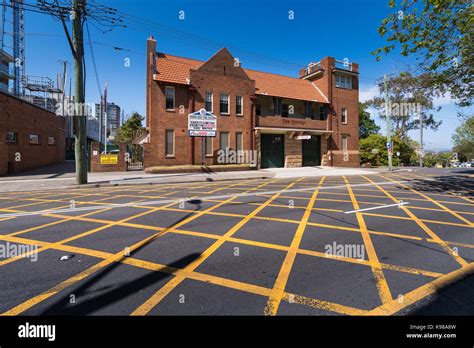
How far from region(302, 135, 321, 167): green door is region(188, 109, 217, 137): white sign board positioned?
41.1 feet

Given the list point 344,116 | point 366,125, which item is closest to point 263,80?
point 344,116

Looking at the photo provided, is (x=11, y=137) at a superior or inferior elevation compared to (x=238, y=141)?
inferior

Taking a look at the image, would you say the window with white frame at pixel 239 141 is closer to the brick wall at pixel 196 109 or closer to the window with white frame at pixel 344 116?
the brick wall at pixel 196 109

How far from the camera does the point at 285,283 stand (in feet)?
10.9

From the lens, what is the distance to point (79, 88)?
13.4 meters

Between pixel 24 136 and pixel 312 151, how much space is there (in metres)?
27.8

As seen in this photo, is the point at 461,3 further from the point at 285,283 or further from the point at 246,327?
the point at 246,327

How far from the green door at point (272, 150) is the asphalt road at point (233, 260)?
60.1 feet

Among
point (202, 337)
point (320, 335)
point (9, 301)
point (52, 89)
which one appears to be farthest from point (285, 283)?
point (52, 89)

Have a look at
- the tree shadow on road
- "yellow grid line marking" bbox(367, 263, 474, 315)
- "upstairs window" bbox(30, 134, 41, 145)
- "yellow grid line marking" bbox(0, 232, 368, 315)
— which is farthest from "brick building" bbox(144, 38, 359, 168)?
"yellow grid line marking" bbox(367, 263, 474, 315)

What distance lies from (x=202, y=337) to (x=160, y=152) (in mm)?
19616

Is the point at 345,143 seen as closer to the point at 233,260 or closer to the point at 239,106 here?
the point at 239,106

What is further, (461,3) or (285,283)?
(461,3)

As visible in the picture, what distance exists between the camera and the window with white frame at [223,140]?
74.9ft
